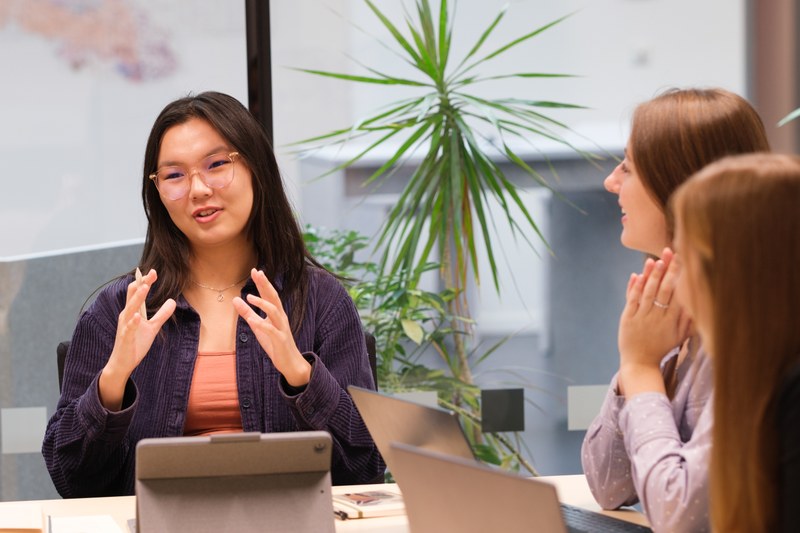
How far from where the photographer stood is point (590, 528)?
1641 mm

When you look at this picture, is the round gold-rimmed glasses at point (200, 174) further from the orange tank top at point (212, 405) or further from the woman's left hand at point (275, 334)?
the orange tank top at point (212, 405)

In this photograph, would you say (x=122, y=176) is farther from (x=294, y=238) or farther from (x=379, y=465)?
(x=379, y=465)

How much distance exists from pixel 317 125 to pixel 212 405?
4.58 ft

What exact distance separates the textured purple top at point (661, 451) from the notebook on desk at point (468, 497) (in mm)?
322

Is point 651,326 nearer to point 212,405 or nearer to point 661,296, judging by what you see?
point 661,296

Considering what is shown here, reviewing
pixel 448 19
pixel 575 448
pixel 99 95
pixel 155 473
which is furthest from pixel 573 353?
pixel 155 473

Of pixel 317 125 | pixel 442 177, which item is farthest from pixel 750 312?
pixel 317 125

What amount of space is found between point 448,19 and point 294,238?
1.34 m

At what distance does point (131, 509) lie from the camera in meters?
1.93

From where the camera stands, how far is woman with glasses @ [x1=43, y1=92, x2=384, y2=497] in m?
2.10

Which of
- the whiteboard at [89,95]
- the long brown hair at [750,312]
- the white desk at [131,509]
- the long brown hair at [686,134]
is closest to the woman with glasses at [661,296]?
the long brown hair at [686,134]

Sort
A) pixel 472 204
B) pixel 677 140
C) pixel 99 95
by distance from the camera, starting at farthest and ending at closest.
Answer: pixel 472 204, pixel 99 95, pixel 677 140

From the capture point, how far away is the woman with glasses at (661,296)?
60.6 inches

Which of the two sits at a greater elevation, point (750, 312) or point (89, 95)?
point (89, 95)
